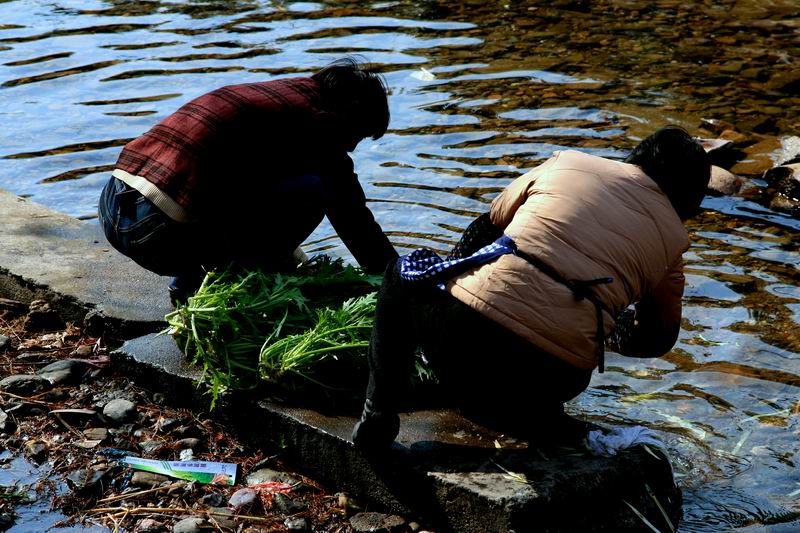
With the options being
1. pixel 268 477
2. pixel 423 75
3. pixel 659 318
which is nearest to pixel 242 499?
pixel 268 477

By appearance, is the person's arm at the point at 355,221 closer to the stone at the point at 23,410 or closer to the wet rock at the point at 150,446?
the wet rock at the point at 150,446

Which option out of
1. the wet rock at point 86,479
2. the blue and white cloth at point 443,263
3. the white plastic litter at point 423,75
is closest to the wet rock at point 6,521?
the wet rock at point 86,479

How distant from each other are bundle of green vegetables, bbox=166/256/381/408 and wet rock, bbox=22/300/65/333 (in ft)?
3.38

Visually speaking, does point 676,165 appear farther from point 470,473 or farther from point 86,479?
point 86,479

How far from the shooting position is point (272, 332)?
14.1ft

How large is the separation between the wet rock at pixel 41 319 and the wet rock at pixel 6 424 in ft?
3.05

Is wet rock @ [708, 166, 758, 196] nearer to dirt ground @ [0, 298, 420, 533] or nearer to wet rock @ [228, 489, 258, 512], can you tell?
dirt ground @ [0, 298, 420, 533]

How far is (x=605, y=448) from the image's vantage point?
12.5ft

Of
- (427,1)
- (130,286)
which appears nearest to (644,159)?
(130,286)

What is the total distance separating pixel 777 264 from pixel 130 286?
13.3 feet

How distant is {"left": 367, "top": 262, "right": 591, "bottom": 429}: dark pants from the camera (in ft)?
11.4

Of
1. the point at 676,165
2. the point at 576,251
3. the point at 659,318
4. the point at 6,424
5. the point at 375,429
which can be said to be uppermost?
the point at 676,165

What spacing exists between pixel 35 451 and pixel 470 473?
175 cm

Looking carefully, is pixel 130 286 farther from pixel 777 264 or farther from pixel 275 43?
pixel 275 43
